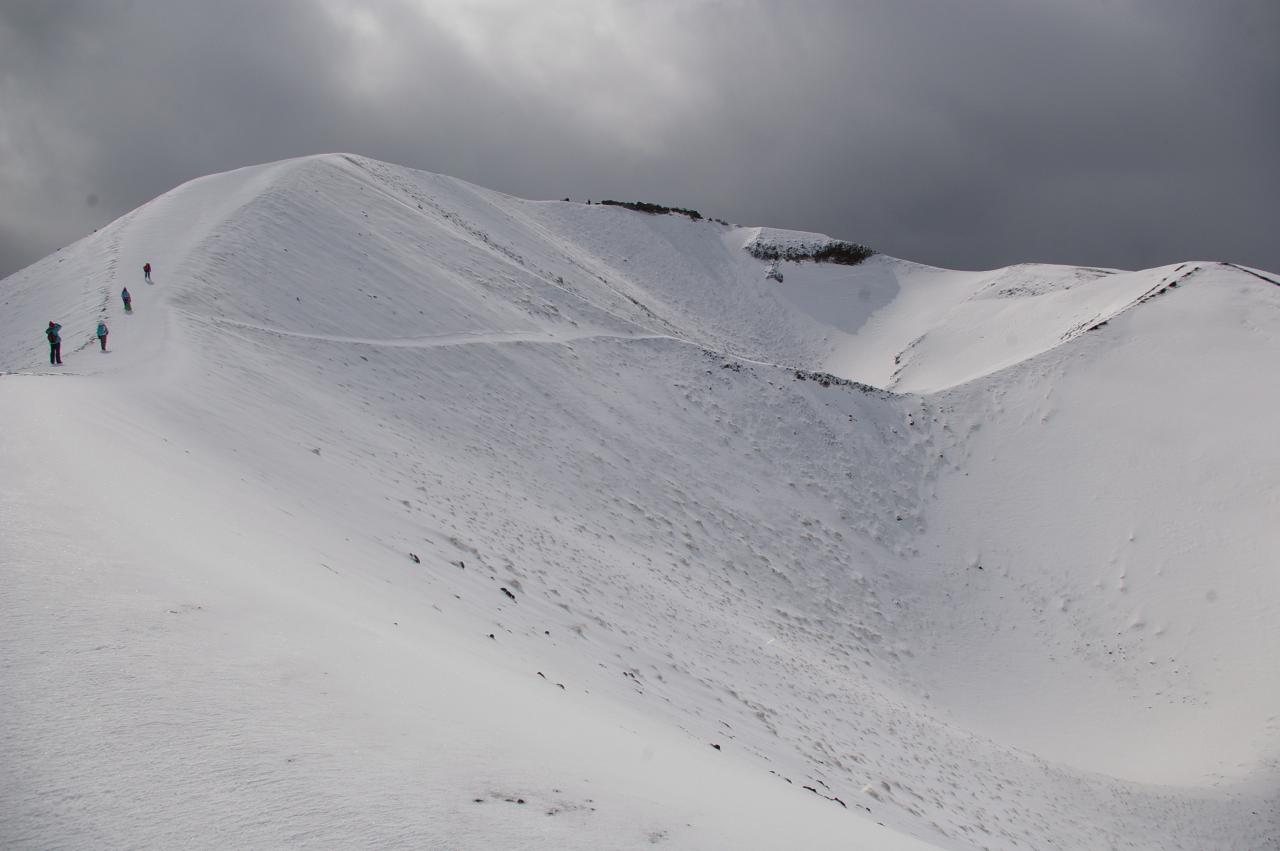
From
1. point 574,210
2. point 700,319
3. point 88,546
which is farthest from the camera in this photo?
point 574,210

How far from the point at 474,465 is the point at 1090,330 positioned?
30.6m

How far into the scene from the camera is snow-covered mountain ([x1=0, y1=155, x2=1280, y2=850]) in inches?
156

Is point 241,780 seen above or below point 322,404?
below

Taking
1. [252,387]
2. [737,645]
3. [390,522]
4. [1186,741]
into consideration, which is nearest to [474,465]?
[252,387]

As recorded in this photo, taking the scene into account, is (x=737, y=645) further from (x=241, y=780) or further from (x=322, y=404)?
(x=241, y=780)

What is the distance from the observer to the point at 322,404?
1733cm

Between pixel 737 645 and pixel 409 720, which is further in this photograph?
pixel 737 645

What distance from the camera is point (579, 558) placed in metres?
15.9

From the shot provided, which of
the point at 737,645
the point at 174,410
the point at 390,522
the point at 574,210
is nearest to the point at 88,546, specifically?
the point at 390,522

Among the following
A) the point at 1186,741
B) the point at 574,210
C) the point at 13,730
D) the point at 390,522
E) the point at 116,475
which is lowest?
the point at 1186,741

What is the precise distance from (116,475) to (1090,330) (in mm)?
38156

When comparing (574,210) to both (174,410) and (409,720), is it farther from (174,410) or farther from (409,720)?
(409,720)

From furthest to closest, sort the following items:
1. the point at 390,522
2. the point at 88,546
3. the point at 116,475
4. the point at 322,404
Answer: the point at 322,404 → the point at 390,522 → the point at 116,475 → the point at 88,546

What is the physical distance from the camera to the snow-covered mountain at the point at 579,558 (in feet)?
13.0
